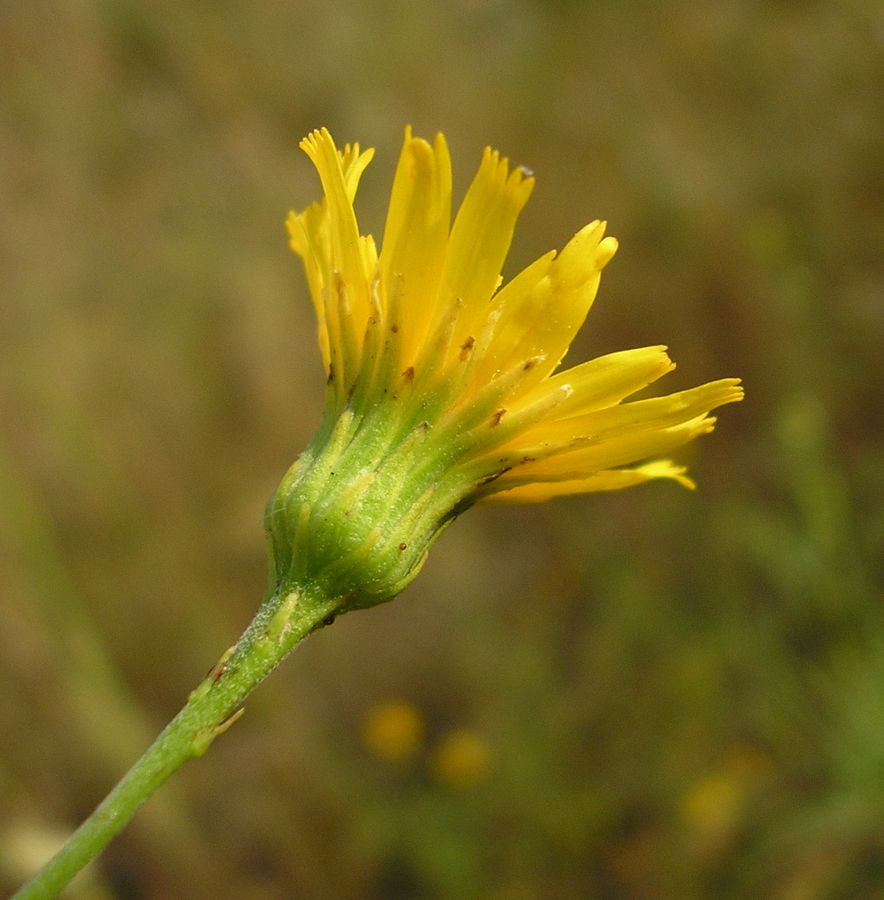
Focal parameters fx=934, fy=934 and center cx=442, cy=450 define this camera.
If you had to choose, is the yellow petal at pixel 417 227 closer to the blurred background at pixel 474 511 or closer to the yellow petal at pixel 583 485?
the yellow petal at pixel 583 485

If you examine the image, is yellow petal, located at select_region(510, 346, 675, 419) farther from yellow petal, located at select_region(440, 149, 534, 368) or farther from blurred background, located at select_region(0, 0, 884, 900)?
blurred background, located at select_region(0, 0, 884, 900)

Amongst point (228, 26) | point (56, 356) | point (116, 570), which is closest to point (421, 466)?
point (116, 570)

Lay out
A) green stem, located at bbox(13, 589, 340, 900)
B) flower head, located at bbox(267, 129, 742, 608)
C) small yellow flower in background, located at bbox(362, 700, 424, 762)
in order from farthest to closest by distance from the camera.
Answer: small yellow flower in background, located at bbox(362, 700, 424, 762) → flower head, located at bbox(267, 129, 742, 608) → green stem, located at bbox(13, 589, 340, 900)

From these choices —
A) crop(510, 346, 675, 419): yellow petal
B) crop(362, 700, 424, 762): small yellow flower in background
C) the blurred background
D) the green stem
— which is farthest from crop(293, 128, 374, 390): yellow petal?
crop(362, 700, 424, 762): small yellow flower in background

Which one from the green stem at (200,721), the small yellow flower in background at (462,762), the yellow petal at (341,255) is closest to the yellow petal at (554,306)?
the yellow petal at (341,255)

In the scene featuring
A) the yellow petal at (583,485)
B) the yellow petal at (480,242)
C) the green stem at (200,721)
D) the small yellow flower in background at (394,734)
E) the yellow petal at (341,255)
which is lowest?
the small yellow flower in background at (394,734)

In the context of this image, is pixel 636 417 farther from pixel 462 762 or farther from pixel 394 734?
pixel 394 734
